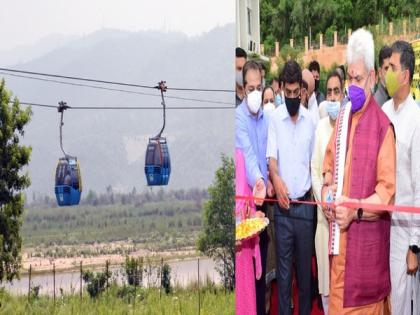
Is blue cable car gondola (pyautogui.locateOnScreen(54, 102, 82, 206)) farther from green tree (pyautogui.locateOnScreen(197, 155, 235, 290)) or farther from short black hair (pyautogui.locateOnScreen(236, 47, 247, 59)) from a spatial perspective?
short black hair (pyautogui.locateOnScreen(236, 47, 247, 59))

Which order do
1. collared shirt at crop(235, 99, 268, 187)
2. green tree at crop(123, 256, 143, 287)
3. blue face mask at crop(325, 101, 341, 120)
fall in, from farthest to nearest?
green tree at crop(123, 256, 143, 287)
collared shirt at crop(235, 99, 268, 187)
blue face mask at crop(325, 101, 341, 120)

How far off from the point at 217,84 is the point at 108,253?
1483 mm

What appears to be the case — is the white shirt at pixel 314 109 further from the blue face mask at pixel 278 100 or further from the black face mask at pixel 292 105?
the blue face mask at pixel 278 100

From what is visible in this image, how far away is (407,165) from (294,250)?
876 millimetres

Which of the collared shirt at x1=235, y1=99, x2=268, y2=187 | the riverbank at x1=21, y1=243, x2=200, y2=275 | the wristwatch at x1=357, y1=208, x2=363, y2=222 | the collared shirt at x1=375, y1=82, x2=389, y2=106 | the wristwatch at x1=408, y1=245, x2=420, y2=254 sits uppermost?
the collared shirt at x1=375, y1=82, x2=389, y2=106

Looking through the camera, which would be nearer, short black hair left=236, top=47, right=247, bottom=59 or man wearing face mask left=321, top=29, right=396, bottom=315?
man wearing face mask left=321, top=29, right=396, bottom=315

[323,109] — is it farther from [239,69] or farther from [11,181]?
[11,181]

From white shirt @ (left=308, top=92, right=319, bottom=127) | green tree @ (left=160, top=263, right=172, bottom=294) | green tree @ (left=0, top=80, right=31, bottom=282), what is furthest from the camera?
green tree @ (left=160, top=263, right=172, bottom=294)

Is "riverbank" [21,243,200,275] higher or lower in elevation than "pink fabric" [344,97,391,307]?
lower

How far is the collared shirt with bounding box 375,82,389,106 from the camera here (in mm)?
4562

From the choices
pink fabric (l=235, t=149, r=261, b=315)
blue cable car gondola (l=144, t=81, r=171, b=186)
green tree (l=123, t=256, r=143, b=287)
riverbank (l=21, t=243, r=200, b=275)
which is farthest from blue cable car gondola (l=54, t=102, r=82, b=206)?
pink fabric (l=235, t=149, r=261, b=315)

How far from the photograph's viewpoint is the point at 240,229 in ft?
17.0

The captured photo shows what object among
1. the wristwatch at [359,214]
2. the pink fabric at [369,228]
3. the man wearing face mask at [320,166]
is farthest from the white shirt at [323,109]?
the wristwatch at [359,214]

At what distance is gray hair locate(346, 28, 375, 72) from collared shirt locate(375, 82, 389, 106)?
12 cm
